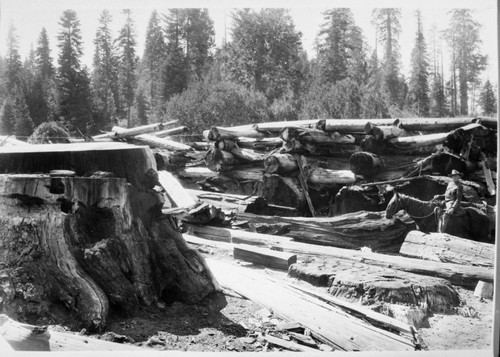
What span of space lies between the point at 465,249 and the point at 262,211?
1160mm

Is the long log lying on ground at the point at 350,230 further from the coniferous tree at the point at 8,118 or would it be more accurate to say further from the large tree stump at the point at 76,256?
the coniferous tree at the point at 8,118

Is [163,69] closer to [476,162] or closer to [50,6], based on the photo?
[50,6]

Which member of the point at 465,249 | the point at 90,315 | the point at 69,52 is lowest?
the point at 90,315

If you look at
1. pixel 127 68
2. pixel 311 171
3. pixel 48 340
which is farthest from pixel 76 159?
pixel 311 171

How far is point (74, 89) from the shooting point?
116 inches

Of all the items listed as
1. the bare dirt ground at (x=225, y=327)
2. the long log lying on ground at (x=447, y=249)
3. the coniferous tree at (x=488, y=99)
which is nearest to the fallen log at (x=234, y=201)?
the bare dirt ground at (x=225, y=327)

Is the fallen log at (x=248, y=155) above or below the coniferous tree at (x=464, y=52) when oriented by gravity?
below

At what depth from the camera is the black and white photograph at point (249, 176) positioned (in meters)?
2.40

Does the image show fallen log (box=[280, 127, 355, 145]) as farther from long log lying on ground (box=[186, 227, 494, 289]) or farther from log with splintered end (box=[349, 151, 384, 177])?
long log lying on ground (box=[186, 227, 494, 289])

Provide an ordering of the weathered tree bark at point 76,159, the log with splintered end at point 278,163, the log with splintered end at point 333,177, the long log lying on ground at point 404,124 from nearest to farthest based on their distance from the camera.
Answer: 1. the weathered tree bark at point 76,159
2. the long log lying on ground at point 404,124
3. the log with splintered end at point 333,177
4. the log with splintered end at point 278,163

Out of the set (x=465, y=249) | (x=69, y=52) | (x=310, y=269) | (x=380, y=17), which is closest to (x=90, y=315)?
(x=310, y=269)

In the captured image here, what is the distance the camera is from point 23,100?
2.82 metres

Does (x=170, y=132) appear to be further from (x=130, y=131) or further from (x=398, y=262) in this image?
(x=398, y=262)

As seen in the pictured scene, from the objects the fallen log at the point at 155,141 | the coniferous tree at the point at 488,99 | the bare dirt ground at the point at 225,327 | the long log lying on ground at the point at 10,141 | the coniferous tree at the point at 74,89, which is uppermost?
the coniferous tree at the point at 74,89
